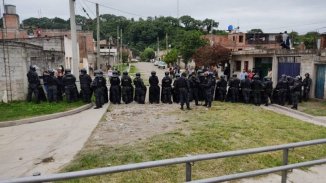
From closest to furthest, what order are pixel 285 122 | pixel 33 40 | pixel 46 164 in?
1. pixel 46 164
2. pixel 285 122
3. pixel 33 40

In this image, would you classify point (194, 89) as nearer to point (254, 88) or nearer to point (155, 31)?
point (254, 88)

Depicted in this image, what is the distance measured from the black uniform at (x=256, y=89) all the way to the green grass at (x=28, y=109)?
814 centimetres

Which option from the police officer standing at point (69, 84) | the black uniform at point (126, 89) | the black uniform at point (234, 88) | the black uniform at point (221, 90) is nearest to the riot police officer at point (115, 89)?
the black uniform at point (126, 89)

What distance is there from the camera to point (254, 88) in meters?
15.7

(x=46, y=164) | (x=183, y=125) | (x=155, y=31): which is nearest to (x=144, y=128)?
(x=183, y=125)

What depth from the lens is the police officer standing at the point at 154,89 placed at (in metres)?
15.7

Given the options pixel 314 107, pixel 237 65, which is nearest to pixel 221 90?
pixel 314 107

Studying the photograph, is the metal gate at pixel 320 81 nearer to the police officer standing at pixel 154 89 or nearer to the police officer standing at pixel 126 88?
the police officer standing at pixel 154 89

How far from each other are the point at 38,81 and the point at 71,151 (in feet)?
23.9

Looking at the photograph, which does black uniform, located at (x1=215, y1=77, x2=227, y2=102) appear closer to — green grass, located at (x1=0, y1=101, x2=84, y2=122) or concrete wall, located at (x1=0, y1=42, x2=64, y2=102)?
green grass, located at (x1=0, y1=101, x2=84, y2=122)

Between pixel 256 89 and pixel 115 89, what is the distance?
675 cm

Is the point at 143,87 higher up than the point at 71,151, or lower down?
higher up

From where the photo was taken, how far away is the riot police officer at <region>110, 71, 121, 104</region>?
49.6ft

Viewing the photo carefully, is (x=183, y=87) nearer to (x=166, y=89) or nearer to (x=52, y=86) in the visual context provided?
(x=166, y=89)
